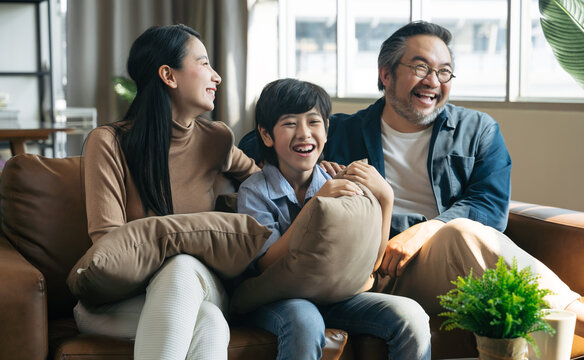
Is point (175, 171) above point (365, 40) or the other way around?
the other way around

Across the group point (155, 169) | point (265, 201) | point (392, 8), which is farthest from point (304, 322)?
point (392, 8)

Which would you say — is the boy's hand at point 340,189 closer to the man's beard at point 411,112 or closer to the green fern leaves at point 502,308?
the green fern leaves at point 502,308

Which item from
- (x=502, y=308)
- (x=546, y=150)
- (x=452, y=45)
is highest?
(x=452, y=45)

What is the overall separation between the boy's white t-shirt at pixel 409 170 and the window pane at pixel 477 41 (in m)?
→ 1.70

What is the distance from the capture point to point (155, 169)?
5.97 ft

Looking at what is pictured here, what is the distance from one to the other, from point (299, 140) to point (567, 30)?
104 cm

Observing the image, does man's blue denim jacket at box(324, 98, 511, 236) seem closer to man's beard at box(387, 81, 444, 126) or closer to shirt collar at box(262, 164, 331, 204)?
man's beard at box(387, 81, 444, 126)

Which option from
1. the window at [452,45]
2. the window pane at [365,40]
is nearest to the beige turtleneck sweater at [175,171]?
the window at [452,45]

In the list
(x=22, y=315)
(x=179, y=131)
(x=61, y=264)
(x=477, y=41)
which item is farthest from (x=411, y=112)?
(x=477, y=41)

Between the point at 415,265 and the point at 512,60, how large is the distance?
1.99 meters

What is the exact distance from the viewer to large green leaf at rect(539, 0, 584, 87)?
219 centimetres

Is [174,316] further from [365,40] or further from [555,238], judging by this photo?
[365,40]

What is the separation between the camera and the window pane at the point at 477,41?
377 centimetres

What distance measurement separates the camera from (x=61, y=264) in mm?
1805
